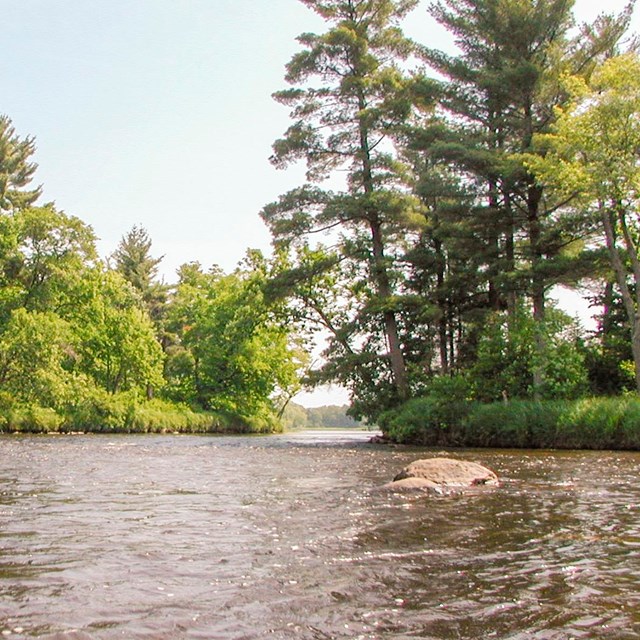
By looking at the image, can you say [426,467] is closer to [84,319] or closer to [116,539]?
[116,539]

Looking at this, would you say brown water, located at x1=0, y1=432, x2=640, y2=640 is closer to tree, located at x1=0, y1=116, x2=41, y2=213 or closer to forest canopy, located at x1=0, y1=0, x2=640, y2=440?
forest canopy, located at x1=0, y1=0, x2=640, y2=440

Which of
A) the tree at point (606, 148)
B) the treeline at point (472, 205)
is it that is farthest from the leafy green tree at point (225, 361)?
the tree at point (606, 148)

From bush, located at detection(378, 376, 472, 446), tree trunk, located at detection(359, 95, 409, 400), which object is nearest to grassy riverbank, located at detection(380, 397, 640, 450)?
bush, located at detection(378, 376, 472, 446)

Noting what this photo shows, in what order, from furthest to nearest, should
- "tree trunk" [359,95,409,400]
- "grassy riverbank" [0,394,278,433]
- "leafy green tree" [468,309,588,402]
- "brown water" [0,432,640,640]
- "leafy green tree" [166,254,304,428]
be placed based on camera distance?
"leafy green tree" [166,254,304,428] → "grassy riverbank" [0,394,278,433] → "tree trunk" [359,95,409,400] → "leafy green tree" [468,309,588,402] → "brown water" [0,432,640,640]

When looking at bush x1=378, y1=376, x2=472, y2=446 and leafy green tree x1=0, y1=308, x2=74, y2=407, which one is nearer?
bush x1=378, y1=376, x2=472, y2=446

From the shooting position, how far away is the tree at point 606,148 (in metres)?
23.8

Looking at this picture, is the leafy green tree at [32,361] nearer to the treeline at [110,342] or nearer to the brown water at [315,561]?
the treeline at [110,342]

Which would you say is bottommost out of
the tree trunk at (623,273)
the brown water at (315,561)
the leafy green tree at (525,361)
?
the brown water at (315,561)

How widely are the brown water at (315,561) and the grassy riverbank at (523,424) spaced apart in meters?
10.5

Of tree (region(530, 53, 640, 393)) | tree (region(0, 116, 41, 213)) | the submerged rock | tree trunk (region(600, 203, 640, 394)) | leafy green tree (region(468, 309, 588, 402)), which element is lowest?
the submerged rock

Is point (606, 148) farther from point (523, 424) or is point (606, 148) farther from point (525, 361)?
point (523, 424)

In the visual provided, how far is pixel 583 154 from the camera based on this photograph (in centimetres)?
2564

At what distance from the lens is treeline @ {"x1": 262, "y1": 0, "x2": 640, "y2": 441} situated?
2541 centimetres

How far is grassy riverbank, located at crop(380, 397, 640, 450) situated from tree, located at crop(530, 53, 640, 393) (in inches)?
127
